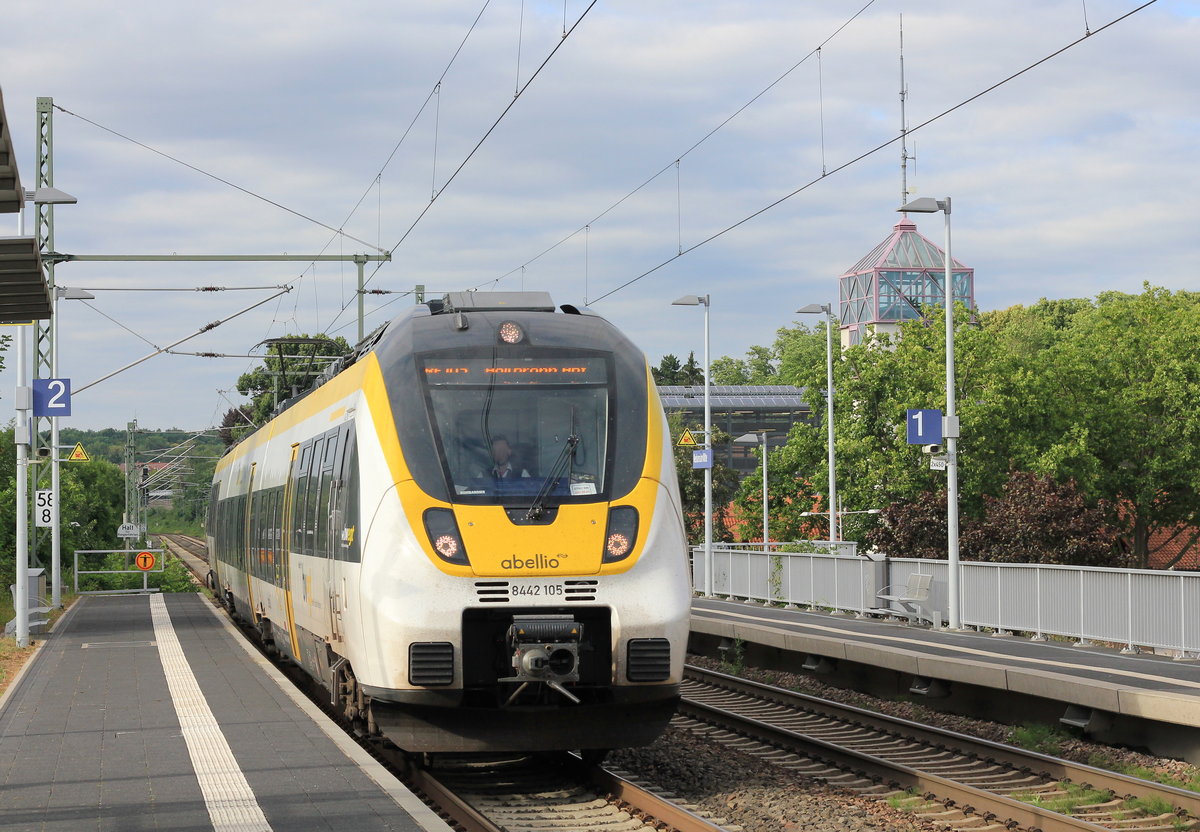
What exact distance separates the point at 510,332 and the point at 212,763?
3902 millimetres

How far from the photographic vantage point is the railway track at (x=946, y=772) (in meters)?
10.3

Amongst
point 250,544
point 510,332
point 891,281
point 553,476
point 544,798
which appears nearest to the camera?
point 553,476

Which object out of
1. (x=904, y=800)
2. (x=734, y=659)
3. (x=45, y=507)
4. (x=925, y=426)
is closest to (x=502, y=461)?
(x=904, y=800)

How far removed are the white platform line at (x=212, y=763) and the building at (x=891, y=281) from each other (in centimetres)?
8073

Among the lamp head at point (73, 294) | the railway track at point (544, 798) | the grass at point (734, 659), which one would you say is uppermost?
the lamp head at point (73, 294)

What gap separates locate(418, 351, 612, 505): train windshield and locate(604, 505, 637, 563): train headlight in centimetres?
20

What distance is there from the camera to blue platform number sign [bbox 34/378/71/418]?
2259 cm

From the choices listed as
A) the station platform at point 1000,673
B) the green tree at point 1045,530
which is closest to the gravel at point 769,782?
the station platform at point 1000,673

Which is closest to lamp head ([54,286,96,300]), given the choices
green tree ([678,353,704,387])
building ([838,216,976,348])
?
building ([838,216,976,348])

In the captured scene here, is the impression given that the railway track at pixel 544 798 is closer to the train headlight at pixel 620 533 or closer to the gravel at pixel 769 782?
the gravel at pixel 769 782

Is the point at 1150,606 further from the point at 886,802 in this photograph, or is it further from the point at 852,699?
the point at 886,802

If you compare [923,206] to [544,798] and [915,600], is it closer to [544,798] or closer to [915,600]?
[915,600]

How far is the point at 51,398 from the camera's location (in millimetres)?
22797

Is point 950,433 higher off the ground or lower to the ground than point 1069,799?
higher
